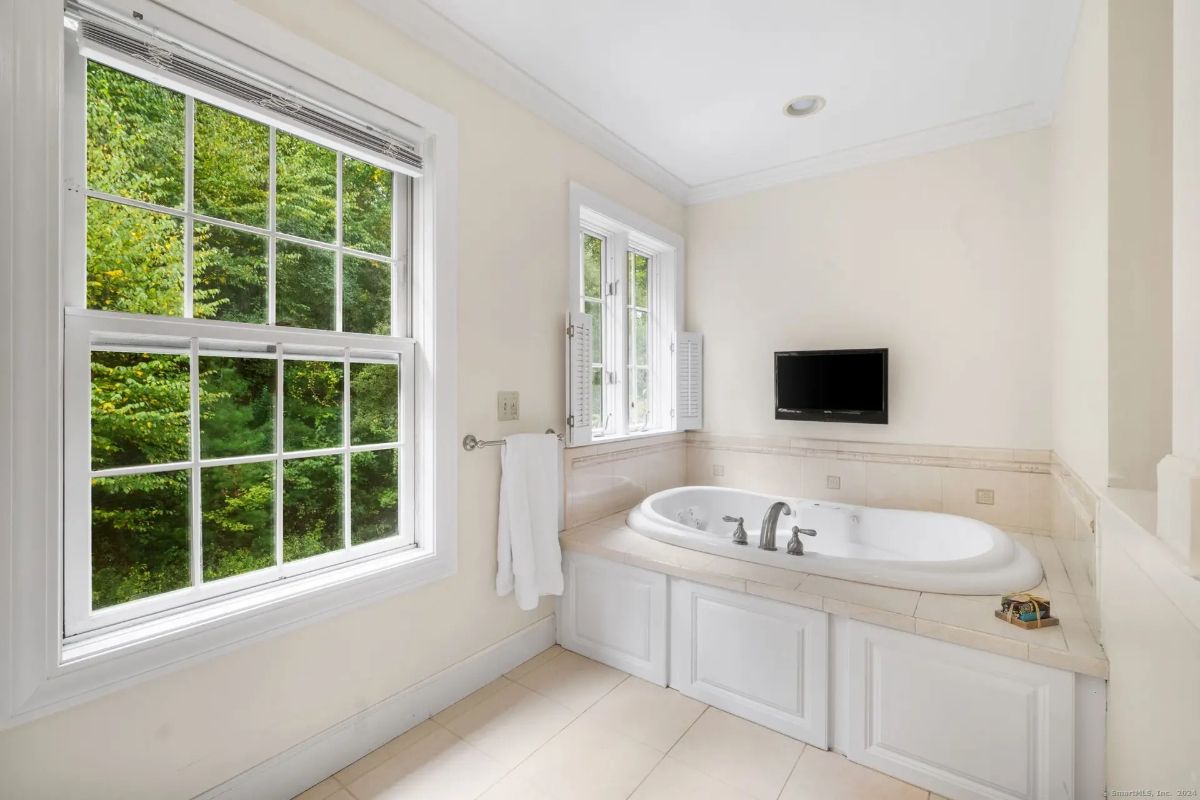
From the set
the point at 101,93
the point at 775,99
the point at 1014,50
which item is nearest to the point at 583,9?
the point at 775,99

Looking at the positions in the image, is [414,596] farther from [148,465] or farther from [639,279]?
[639,279]

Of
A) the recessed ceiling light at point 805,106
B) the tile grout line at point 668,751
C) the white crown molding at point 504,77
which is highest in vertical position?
the recessed ceiling light at point 805,106

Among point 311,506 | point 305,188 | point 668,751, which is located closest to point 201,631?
point 311,506

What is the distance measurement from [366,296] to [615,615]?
1.63 meters

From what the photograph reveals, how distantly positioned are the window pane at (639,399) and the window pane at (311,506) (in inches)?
71.2

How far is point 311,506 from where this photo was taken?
5.58ft

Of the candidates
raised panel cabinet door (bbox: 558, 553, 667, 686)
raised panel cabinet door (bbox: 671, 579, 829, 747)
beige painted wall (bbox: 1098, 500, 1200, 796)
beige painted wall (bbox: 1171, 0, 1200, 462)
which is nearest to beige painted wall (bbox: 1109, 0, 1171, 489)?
beige painted wall (bbox: 1098, 500, 1200, 796)

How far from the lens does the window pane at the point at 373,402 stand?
1.81 metres

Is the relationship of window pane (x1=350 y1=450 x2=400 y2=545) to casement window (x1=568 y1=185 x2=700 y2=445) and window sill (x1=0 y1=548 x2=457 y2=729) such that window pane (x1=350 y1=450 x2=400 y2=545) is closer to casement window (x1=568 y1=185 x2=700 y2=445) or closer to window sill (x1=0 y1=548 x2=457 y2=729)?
window sill (x1=0 y1=548 x2=457 y2=729)

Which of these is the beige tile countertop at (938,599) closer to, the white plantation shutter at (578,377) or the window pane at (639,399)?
the white plantation shutter at (578,377)

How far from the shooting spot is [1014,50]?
2.01 meters

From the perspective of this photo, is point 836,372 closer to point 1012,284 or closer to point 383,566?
point 1012,284

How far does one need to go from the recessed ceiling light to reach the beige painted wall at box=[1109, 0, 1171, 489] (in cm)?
111

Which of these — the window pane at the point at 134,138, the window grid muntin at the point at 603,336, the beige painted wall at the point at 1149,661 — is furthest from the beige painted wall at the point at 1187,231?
the window grid muntin at the point at 603,336
